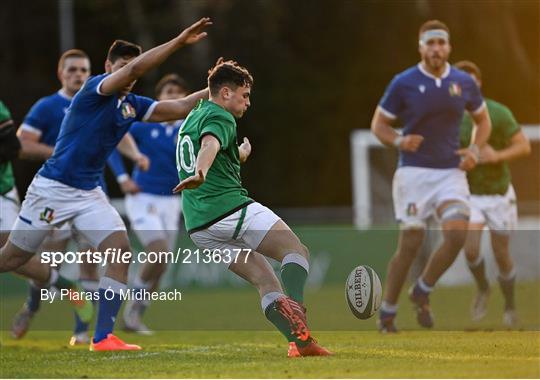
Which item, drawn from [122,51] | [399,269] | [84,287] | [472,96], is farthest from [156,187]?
[122,51]

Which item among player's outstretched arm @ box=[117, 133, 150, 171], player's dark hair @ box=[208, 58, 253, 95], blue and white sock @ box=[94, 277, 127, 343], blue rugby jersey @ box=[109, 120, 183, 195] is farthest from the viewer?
blue rugby jersey @ box=[109, 120, 183, 195]

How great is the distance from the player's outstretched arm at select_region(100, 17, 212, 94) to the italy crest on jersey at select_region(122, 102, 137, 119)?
326mm

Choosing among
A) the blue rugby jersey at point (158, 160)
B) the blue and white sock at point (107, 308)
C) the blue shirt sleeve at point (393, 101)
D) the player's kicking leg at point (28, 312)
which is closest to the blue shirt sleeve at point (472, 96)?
the blue shirt sleeve at point (393, 101)

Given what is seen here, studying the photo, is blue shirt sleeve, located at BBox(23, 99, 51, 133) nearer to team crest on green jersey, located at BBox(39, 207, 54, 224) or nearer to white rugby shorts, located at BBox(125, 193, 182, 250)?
white rugby shorts, located at BBox(125, 193, 182, 250)

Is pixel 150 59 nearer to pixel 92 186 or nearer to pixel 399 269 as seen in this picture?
pixel 92 186

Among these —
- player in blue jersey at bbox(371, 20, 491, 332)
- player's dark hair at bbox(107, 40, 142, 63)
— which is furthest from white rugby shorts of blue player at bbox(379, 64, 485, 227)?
player's dark hair at bbox(107, 40, 142, 63)

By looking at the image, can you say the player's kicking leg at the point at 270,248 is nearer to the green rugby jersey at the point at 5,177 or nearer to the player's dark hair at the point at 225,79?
the player's dark hair at the point at 225,79

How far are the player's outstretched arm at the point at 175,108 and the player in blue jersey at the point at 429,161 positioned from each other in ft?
8.23

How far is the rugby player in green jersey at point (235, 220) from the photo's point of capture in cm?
900

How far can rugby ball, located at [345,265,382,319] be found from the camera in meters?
9.33

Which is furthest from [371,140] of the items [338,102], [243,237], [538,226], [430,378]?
[430,378]

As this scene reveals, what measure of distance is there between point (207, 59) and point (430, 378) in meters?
26.0

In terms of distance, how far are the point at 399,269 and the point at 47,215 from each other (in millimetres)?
3405

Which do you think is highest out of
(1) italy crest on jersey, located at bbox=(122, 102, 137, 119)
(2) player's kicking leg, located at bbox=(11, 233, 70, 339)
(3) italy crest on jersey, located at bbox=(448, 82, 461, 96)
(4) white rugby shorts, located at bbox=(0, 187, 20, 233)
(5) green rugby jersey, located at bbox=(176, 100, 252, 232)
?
(3) italy crest on jersey, located at bbox=(448, 82, 461, 96)
